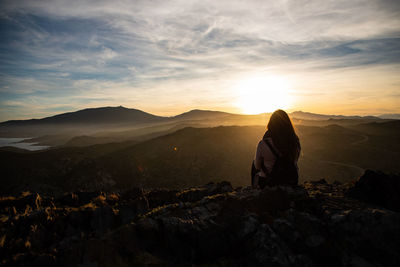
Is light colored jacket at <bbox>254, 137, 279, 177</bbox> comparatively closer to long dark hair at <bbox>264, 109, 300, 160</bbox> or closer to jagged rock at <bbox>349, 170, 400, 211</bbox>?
long dark hair at <bbox>264, 109, 300, 160</bbox>

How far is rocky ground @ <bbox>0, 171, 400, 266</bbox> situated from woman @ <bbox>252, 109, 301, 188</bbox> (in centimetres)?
43

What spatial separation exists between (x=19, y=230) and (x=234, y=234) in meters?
6.18

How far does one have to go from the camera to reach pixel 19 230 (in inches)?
229

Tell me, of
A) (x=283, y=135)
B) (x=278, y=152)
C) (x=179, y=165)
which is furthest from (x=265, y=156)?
(x=179, y=165)

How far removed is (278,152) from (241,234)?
243 cm

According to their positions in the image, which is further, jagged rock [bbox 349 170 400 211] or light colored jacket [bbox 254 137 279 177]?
light colored jacket [bbox 254 137 279 177]

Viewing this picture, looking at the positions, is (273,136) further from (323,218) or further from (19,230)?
(19,230)

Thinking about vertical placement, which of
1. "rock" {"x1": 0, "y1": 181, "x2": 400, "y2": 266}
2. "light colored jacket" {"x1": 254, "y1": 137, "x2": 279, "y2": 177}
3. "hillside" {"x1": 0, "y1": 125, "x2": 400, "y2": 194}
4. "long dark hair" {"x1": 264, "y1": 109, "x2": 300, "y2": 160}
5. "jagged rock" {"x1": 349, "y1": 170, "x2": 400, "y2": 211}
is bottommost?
"hillside" {"x1": 0, "y1": 125, "x2": 400, "y2": 194}

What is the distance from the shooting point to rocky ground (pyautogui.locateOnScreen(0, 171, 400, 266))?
4.05m

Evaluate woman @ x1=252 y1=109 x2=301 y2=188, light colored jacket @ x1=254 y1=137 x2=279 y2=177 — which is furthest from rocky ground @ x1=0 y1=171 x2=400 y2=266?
light colored jacket @ x1=254 y1=137 x2=279 y2=177

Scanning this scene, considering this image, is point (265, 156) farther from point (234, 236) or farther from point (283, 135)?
point (234, 236)

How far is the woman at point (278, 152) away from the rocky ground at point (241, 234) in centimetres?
43

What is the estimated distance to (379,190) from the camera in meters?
5.73

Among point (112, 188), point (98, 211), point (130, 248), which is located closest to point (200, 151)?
point (112, 188)
